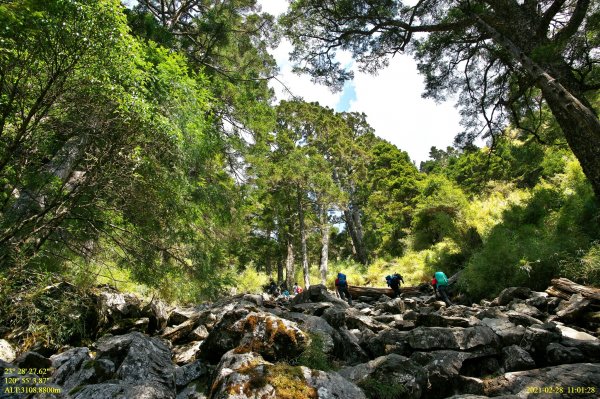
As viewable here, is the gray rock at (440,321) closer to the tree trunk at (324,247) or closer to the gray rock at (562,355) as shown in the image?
the gray rock at (562,355)

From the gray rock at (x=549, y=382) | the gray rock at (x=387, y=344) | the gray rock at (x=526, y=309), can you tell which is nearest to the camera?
the gray rock at (x=549, y=382)

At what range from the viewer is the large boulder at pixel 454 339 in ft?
16.2

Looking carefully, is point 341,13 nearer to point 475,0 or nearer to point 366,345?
point 475,0

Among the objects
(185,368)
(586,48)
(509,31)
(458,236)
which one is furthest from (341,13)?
(458,236)

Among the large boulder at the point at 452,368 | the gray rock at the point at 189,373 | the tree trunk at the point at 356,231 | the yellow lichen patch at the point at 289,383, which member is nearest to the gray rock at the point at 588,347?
the large boulder at the point at 452,368

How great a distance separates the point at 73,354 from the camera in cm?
480

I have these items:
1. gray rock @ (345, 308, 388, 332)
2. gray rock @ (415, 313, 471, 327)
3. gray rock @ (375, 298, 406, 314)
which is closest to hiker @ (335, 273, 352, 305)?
gray rock @ (375, 298, 406, 314)

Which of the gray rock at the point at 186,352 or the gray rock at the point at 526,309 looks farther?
the gray rock at the point at 526,309

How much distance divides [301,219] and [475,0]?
15.3 meters

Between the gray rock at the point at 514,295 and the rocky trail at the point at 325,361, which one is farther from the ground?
the gray rock at the point at 514,295

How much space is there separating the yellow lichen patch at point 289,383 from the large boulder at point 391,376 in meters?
1.18

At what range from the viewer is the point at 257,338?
4.83 meters

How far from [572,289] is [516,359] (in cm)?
447

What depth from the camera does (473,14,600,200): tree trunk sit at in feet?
19.4
